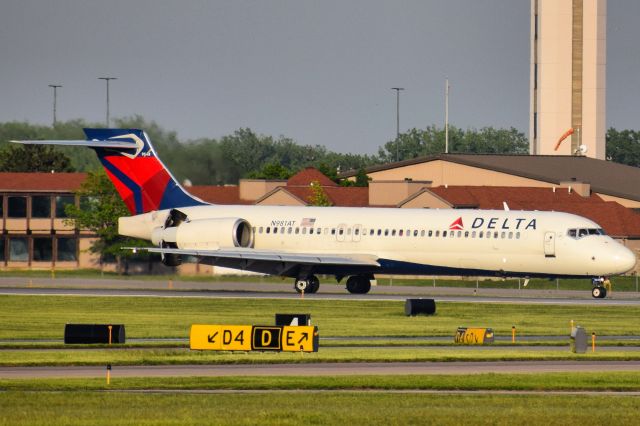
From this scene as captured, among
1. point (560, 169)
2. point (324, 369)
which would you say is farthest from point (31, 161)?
point (324, 369)

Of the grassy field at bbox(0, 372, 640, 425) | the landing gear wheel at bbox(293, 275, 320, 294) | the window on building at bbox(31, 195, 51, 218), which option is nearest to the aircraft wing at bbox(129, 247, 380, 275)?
the landing gear wheel at bbox(293, 275, 320, 294)

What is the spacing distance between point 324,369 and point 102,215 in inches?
2425

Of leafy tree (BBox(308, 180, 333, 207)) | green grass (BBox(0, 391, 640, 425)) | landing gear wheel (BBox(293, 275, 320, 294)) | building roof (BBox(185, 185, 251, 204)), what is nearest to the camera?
green grass (BBox(0, 391, 640, 425))

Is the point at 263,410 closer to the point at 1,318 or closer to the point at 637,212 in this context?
the point at 1,318

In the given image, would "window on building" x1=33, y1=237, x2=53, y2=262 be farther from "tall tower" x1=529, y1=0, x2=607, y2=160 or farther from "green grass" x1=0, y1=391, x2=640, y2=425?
"green grass" x1=0, y1=391, x2=640, y2=425

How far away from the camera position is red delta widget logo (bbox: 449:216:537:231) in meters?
66.2

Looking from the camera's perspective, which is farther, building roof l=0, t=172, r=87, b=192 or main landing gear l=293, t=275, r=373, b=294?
building roof l=0, t=172, r=87, b=192

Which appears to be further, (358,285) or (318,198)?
(318,198)

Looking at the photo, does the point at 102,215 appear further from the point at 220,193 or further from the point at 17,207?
the point at 220,193

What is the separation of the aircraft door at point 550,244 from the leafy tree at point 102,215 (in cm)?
3323

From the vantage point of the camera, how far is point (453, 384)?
1262 inches

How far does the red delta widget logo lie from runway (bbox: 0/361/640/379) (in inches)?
1131

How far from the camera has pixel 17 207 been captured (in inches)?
3994

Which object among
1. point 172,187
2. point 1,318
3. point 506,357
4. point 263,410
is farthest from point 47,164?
point 263,410
